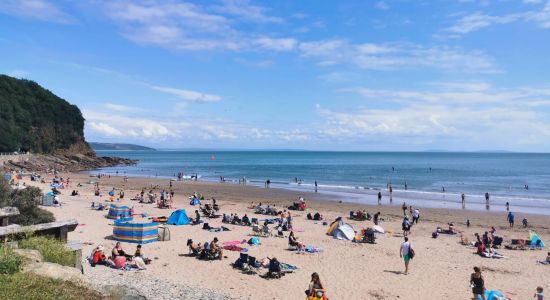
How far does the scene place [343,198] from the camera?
4406cm

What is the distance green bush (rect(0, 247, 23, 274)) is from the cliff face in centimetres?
7210

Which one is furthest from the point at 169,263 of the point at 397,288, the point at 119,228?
the point at 397,288

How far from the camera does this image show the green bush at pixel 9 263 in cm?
692

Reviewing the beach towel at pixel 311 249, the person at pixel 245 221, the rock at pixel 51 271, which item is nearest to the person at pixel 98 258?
the rock at pixel 51 271

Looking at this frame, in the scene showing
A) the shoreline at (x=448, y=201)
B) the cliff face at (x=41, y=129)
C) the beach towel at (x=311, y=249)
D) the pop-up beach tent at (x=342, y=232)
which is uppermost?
the cliff face at (x=41, y=129)

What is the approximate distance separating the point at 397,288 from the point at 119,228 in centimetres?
1221

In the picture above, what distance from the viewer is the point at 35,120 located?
9956cm

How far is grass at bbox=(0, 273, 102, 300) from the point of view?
20.3 feet

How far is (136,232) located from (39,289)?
12759 millimetres

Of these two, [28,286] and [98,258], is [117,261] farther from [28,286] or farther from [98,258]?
[28,286]

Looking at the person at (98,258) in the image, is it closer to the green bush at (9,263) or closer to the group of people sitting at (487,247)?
the green bush at (9,263)

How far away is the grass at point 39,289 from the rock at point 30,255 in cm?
84

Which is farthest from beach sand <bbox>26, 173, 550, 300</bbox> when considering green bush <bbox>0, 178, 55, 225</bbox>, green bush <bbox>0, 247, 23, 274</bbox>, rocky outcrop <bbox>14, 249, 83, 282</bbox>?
green bush <bbox>0, 247, 23, 274</bbox>

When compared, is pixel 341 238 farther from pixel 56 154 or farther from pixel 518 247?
pixel 56 154
